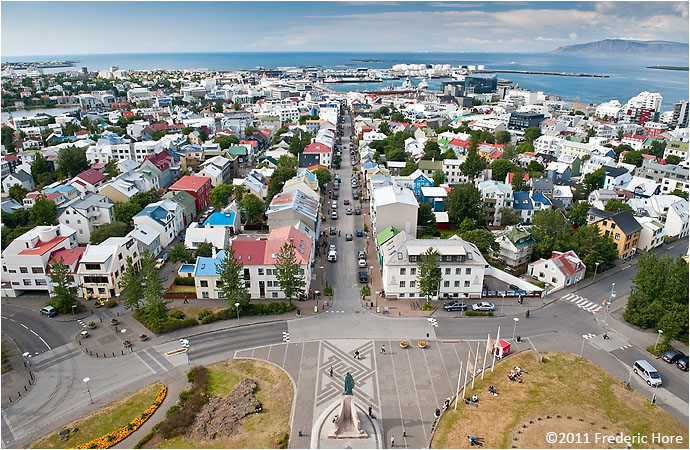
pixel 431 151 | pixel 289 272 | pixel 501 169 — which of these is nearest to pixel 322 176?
pixel 431 151

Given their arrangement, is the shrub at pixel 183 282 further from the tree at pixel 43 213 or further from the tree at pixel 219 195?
the tree at pixel 43 213

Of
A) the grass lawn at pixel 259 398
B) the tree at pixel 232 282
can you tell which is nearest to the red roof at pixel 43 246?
the tree at pixel 232 282

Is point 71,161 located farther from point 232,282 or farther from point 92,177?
point 232,282

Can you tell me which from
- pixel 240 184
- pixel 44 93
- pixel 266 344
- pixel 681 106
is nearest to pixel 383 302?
pixel 266 344

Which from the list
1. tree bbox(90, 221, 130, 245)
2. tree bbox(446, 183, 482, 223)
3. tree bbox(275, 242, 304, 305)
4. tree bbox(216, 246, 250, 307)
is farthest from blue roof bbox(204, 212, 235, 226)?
tree bbox(446, 183, 482, 223)

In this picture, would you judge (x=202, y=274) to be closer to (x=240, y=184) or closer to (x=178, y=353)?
(x=178, y=353)

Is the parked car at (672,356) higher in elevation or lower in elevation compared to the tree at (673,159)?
lower

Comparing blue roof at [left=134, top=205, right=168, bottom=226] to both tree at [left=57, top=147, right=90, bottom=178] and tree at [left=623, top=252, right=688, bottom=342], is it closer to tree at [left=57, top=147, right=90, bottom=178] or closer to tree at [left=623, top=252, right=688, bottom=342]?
tree at [left=57, top=147, right=90, bottom=178]
